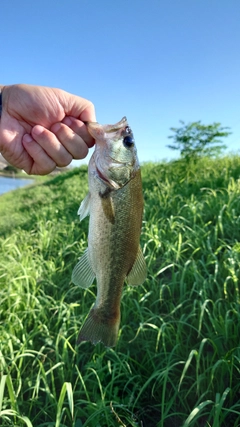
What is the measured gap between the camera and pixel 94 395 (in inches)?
96.0

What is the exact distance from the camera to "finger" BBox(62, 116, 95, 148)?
193 cm

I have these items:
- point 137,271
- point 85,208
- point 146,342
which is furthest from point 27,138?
point 146,342

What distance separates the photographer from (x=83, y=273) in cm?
160

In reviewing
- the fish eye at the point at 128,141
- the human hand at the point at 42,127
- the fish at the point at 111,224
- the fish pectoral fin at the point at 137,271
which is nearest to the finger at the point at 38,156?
the human hand at the point at 42,127

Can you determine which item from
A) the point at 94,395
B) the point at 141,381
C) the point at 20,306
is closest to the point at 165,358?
the point at 141,381

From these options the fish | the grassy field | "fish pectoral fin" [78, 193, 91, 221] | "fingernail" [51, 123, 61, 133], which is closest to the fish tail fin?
the fish

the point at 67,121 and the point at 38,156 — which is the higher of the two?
the point at 67,121

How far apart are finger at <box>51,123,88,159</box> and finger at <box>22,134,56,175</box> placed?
0.15 meters

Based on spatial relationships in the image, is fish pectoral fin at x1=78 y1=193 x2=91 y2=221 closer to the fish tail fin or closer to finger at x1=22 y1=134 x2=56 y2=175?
the fish tail fin

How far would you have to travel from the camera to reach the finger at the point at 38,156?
6.72 feet

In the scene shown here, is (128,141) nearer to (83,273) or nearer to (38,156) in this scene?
(83,273)

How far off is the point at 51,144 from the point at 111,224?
701 mm

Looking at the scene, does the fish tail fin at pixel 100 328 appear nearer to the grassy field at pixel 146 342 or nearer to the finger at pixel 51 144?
the grassy field at pixel 146 342

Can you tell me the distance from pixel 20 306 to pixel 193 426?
185cm
